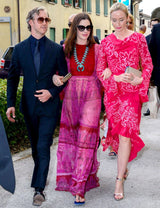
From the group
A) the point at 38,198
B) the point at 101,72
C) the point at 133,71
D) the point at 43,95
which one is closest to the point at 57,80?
the point at 43,95

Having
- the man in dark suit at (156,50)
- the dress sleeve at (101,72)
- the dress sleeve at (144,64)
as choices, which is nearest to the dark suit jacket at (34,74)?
the dress sleeve at (101,72)

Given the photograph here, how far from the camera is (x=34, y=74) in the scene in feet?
14.2

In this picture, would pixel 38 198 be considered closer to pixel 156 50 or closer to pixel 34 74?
pixel 34 74

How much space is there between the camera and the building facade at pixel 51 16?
24.2 meters

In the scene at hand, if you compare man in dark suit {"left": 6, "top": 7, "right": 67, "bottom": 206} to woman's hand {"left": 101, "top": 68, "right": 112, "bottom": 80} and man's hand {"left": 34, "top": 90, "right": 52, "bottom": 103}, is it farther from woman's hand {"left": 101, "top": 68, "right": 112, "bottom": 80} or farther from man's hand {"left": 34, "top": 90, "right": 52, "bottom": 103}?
woman's hand {"left": 101, "top": 68, "right": 112, "bottom": 80}

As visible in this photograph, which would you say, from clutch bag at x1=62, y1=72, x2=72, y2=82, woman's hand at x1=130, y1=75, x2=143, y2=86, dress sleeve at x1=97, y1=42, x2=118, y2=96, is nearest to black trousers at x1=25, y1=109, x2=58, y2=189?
clutch bag at x1=62, y1=72, x2=72, y2=82

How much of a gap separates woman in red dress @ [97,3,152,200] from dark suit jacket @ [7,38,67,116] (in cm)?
48

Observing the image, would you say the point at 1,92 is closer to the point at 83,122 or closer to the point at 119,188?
the point at 83,122

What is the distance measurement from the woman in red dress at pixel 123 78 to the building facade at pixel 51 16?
20.1 metres

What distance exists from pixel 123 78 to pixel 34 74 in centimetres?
95

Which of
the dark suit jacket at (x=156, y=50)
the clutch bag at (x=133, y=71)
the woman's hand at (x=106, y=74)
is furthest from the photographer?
the dark suit jacket at (x=156, y=50)

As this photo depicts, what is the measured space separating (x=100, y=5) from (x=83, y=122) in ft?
112

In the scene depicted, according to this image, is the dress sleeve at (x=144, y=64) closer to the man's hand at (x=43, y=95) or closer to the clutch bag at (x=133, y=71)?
the clutch bag at (x=133, y=71)

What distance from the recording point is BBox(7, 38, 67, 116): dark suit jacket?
4352 millimetres
